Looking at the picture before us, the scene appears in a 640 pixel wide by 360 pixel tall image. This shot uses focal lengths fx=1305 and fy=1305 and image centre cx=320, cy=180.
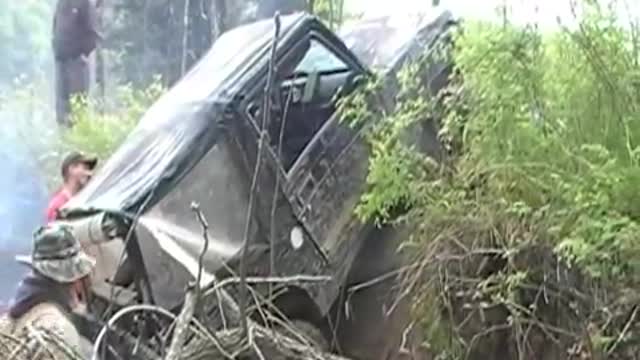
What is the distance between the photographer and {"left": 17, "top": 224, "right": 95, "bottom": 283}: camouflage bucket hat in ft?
13.4

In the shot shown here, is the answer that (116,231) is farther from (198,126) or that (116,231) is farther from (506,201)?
(506,201)

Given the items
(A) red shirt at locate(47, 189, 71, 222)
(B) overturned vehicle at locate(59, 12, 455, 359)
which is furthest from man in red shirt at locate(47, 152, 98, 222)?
(B) overturned vehicle at locate(59, 12, 455, 359)

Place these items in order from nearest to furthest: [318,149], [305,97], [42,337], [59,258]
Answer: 1. [42,337]
2. [59,258]
3. [318,149]
4. [305,97]

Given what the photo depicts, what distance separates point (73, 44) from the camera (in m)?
7.74

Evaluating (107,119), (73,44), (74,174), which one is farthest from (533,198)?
(73,44)

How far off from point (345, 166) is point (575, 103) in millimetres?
1121

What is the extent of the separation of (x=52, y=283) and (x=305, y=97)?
4.69 feet

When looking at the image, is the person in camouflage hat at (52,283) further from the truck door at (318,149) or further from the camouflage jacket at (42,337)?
the truck door at (318,149)

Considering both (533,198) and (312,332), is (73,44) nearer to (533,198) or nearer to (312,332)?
(312,332)

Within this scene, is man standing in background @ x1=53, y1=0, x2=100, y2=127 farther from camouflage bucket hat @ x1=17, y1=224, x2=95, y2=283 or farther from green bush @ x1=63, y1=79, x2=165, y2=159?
camouflage bucket hat @ x1=17, y1=224, x2=95, y2=283

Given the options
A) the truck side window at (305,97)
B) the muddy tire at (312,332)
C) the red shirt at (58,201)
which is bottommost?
the muddy tire at (312,332)

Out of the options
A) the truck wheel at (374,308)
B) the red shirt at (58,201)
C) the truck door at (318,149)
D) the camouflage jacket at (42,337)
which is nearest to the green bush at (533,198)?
the truck wheel at (374,308)

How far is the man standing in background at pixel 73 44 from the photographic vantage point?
7.70 m

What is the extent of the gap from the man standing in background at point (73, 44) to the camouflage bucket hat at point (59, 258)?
3.60m
